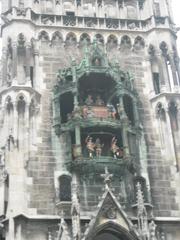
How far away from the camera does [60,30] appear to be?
2322 centimetres

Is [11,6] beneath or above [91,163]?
above

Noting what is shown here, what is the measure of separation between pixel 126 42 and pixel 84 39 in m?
1.76

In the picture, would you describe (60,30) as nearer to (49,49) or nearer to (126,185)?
(49,49)

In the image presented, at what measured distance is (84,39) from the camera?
23297 millimetres

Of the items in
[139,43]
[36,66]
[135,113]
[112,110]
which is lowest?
[135,113]

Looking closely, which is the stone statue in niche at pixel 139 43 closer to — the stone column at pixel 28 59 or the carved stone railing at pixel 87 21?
the carved stone railing at pixel 87 21

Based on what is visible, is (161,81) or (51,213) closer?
(51,213)

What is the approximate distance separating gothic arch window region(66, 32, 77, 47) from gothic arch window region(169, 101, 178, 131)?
15.4 feet

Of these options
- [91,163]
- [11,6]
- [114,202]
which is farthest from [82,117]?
[11,6]

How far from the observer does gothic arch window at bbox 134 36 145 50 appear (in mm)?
23625

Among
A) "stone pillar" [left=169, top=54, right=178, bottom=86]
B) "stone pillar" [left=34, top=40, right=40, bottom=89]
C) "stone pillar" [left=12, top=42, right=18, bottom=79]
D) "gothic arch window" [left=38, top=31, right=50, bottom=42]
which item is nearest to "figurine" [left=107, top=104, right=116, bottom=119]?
"stone pillar" [left=169, top=54, right=178, bottom=86]

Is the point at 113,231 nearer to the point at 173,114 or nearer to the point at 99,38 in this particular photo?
the point at 173,114

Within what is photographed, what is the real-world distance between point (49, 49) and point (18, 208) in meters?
7.17

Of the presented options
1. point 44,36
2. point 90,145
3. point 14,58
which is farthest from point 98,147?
point 44,36
